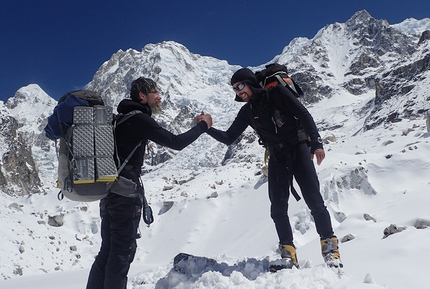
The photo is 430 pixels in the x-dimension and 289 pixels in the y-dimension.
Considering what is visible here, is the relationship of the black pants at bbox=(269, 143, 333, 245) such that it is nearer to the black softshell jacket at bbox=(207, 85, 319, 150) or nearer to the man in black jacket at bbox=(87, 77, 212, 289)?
the black softshell jacket at bbox=(207, 85, 319, 150)

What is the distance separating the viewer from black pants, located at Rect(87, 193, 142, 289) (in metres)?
3.42

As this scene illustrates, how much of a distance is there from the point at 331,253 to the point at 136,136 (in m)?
2.39

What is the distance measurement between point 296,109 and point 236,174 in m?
20.4

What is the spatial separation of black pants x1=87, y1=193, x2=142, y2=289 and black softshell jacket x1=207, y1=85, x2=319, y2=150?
151 centimetres

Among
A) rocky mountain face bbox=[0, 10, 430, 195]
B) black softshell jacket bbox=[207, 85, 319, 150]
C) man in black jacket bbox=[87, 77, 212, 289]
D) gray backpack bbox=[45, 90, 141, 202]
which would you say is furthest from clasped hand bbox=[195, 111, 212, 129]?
rocky mountain face bbox=[0, 10, 430, 195]

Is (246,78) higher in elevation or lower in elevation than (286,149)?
higher

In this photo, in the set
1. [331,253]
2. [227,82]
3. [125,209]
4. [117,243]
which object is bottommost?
[331,253]

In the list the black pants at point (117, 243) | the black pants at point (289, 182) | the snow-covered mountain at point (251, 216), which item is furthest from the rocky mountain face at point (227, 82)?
the black pants at point (117, 243)

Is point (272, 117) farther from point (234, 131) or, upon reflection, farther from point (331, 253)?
point (331, 253)

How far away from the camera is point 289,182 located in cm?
432

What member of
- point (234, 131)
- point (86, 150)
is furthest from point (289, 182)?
point (86, 150)

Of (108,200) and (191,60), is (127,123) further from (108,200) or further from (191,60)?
(191,60)

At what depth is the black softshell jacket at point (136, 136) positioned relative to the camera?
3.52 meters

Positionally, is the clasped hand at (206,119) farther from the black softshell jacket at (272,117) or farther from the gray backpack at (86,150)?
the gray backpack at (86,150)
